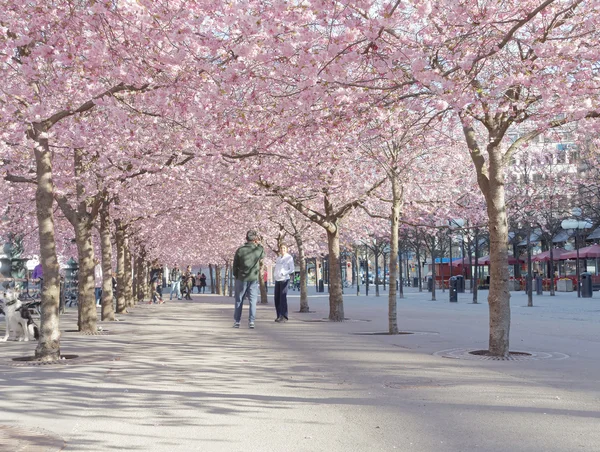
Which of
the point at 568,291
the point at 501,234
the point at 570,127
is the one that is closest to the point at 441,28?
the point at 501,234

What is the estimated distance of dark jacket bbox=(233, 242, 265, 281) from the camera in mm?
17172

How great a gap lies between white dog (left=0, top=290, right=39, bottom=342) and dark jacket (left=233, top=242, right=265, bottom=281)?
161 inches

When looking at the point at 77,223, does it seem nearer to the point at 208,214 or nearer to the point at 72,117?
the point at 72,117

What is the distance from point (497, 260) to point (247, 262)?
22.2 feet

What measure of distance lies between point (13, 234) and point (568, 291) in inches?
1317

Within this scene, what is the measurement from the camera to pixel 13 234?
37094 mm

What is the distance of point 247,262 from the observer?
17.2m

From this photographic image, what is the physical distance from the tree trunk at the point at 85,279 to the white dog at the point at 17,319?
6.89 ft

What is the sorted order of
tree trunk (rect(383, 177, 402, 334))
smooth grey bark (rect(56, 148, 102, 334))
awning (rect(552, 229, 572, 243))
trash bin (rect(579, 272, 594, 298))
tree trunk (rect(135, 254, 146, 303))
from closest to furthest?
1. tree trunk (rect(383, 177, 402, 334))
2. smooth grey bark (rect(56, 148, 102, 334))
3. trash bin (rect(579, 272, 594, 298))
4. tree trunk (rect(135, 254, 146, 303))
5. awning (rect(552, 229, 572, 243))

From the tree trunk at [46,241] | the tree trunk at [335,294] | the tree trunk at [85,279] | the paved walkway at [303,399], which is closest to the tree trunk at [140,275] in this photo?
the tree trunk at [335,294]

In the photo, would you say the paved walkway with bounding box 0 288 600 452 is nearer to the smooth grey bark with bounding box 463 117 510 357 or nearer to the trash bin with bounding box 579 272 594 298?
the smooth grey bark with bounding box 463 117 510 357

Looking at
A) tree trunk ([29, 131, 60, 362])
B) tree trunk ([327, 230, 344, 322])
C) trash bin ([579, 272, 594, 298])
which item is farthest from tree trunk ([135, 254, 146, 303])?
tree trunk ([29, 131, 60, 362])

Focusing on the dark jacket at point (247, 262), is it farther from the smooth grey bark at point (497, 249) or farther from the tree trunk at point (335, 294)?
the smooth grey bark at point (497, 249)

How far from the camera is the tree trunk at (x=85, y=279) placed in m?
18.0
